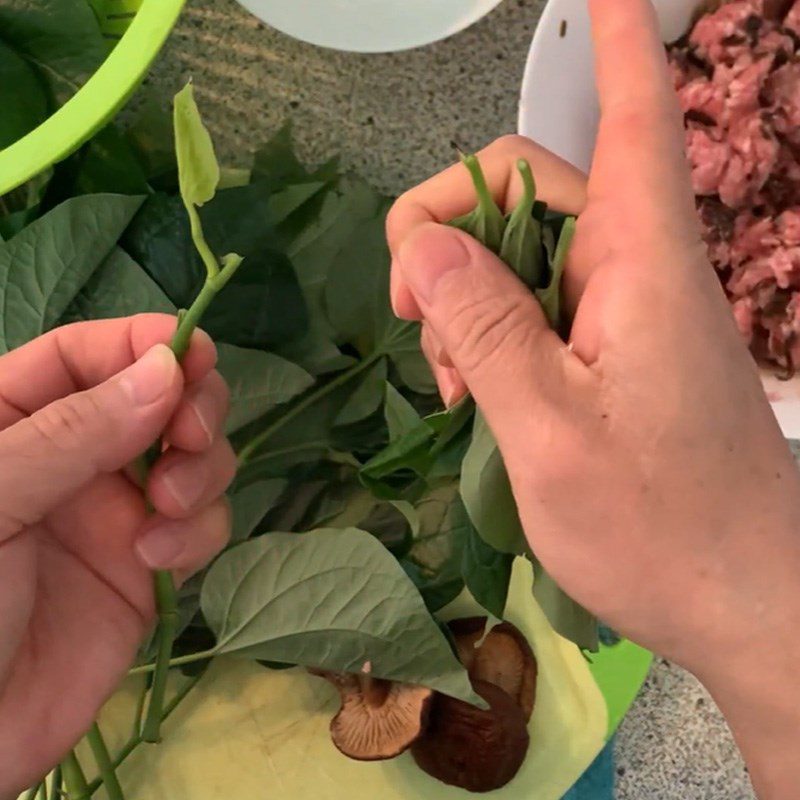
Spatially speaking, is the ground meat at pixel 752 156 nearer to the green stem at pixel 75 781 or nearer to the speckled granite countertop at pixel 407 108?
the speckled granite countertop at pixel 407 108

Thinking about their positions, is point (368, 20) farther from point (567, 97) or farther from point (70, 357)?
point (70, 357)

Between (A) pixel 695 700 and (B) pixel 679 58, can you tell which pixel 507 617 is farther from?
(B) pixel 679 58

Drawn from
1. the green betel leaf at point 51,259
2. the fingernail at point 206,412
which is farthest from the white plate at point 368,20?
the fingernail at point 206,412

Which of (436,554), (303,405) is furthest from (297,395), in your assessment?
(436,554)

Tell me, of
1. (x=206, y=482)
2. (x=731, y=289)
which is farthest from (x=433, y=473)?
(x=731, y=289)

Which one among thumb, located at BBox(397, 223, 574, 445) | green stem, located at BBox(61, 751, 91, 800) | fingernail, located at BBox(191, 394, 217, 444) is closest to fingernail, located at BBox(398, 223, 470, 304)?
thumb, located at BBox(397, 223, 574, 445)
